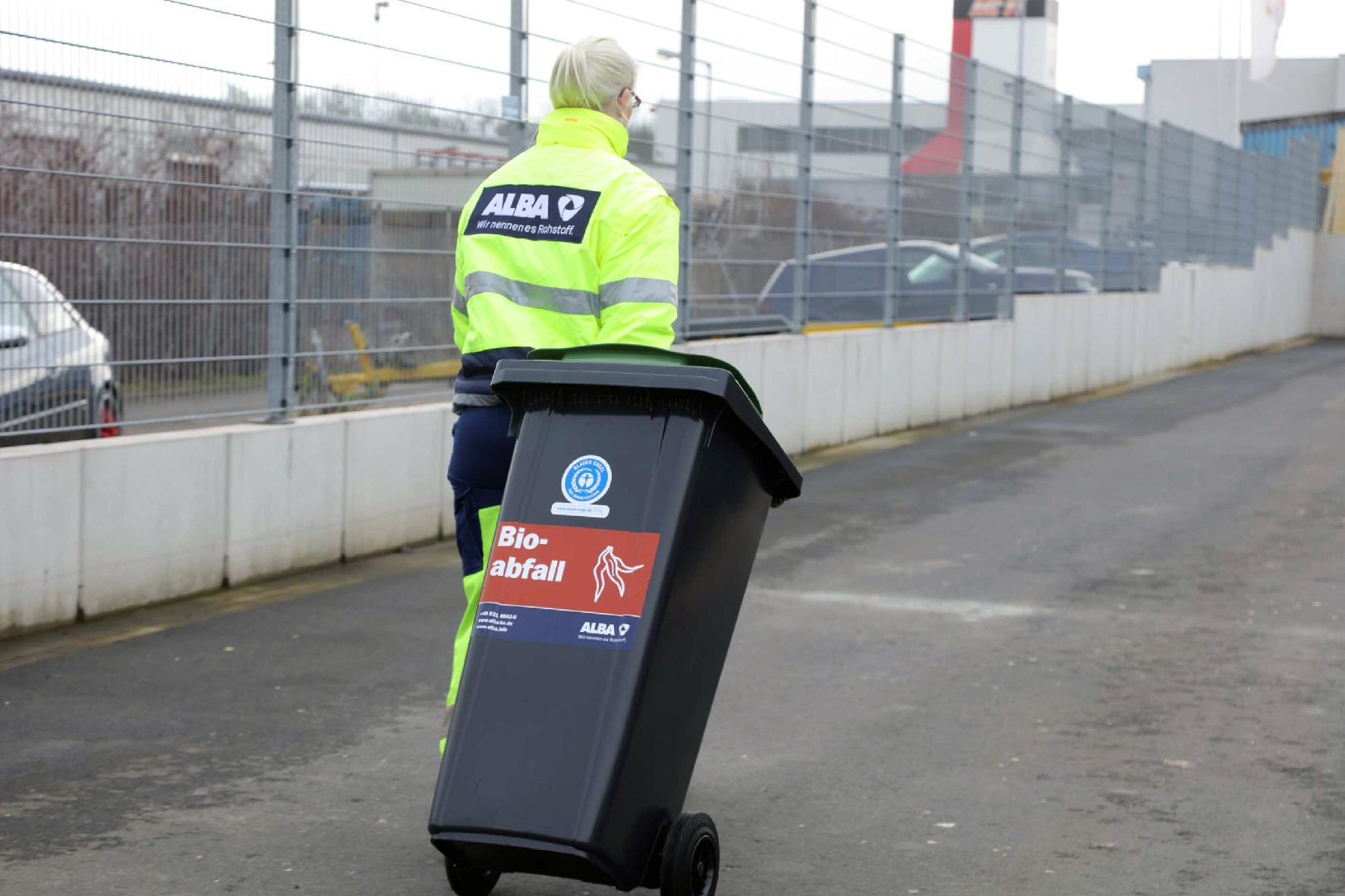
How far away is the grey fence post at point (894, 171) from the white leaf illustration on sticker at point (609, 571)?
11002 millimetres

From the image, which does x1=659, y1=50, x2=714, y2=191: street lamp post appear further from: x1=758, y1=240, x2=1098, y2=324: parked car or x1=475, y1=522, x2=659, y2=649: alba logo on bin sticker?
x1=475, y1=522, x2=659, y2=649: alba logo on bin sticker

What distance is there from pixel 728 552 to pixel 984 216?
13120 mm

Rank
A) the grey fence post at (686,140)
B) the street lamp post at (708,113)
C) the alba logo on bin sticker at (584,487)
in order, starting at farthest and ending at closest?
1. the street lamp post at (708,113)
2. the grey fence post at (686,140)
3. the alba logo on bin sticker at (584,487)

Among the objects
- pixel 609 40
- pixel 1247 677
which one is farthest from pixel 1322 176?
pixel 609 40

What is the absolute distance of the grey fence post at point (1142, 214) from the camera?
70.4 ft

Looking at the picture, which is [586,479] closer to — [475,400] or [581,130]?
[475,400]

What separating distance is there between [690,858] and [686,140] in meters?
8.07

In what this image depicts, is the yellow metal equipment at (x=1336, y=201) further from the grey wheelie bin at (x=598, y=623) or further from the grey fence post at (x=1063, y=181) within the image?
the grey wheelie bin at (x=598, y=623)

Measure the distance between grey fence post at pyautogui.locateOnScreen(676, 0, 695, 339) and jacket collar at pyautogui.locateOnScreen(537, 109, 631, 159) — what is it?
23.0ft

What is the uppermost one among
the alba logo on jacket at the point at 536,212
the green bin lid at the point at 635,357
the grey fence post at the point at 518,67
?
the grey fence post at the point at 518,67

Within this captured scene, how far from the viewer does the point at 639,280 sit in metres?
3.63

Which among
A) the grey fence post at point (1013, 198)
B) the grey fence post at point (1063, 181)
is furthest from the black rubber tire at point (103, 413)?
the grey fence post at point (1063, 181)

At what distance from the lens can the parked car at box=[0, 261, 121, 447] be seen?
604 centimetres

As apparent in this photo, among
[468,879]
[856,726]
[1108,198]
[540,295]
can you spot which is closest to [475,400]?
[540,295]
